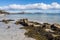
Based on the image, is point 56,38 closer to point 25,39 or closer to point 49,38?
point 49,38

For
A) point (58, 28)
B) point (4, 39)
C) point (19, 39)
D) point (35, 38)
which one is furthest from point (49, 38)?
point (58, 28)

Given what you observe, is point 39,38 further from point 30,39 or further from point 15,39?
point 15,39

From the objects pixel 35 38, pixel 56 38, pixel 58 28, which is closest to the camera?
pixel 56 38

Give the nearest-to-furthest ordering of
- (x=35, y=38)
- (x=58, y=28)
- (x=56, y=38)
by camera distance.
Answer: (x=56, y=38)
(x=35, y=38)
(x=58, y=28)

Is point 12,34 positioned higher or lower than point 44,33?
higher

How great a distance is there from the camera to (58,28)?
1216 inches

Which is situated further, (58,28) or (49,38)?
(58,28)

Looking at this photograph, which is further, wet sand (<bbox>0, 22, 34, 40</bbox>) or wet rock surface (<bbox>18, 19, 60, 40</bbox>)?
wet sand (<bbox>0, 22, 34, 40</bbox>)

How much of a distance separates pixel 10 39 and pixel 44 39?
4.51 metres

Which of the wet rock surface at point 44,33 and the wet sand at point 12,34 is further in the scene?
the wet sand at point 12,34

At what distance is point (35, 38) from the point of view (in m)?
23.3

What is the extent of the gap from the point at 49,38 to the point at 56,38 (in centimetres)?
97

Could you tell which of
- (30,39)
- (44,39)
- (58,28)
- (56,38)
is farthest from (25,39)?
(58,28)

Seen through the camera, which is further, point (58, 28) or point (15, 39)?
point (58, 28)
